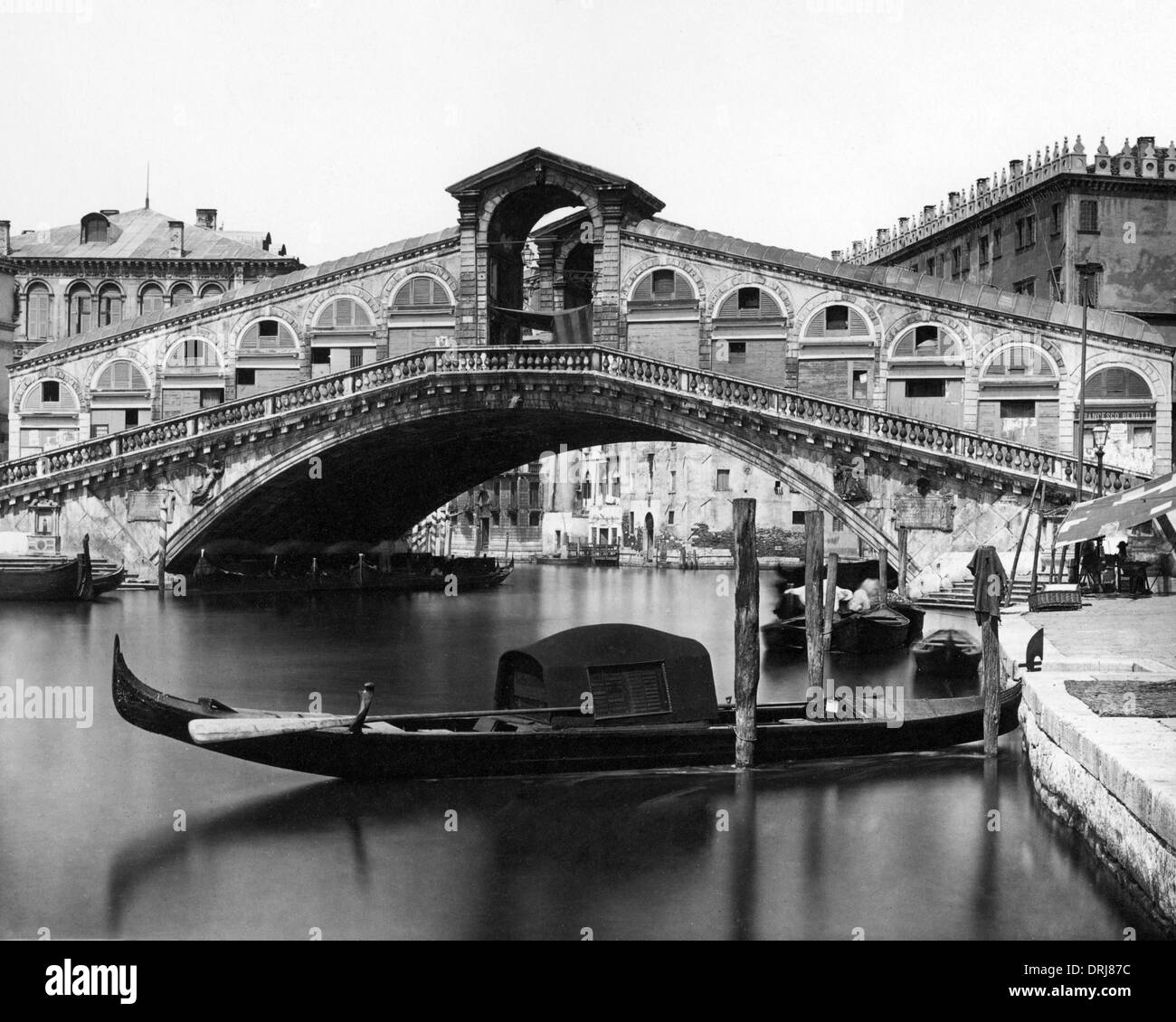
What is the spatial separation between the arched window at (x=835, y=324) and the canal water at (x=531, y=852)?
18465 millimetres

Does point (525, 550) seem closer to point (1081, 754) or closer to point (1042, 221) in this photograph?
point (1042, 221)

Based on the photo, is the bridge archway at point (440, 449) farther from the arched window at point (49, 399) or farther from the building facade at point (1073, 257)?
the arched window at point (49, 399)

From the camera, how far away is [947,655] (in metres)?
21.6

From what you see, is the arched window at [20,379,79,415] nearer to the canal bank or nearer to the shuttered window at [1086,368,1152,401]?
the shuttered window at [1086,368,1152,401]

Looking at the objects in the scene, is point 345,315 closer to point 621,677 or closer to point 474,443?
point 474,443

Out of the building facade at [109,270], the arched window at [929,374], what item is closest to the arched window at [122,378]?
the building facade at [109,270]

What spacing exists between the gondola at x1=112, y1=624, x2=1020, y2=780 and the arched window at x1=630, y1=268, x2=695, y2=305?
20.2 m

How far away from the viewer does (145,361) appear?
117ft

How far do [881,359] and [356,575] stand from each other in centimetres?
1734

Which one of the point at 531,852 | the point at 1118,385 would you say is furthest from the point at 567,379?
the point at 531,852

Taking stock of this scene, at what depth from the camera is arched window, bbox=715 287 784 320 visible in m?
32.6

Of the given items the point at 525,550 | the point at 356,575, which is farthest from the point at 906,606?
the point at 525,550

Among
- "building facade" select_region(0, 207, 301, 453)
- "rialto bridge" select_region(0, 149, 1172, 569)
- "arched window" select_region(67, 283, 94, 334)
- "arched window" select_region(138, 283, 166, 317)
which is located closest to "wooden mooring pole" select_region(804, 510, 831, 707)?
"rialto bridge" select_region(0, 149, 1172, 569)

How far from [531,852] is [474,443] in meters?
26.2
